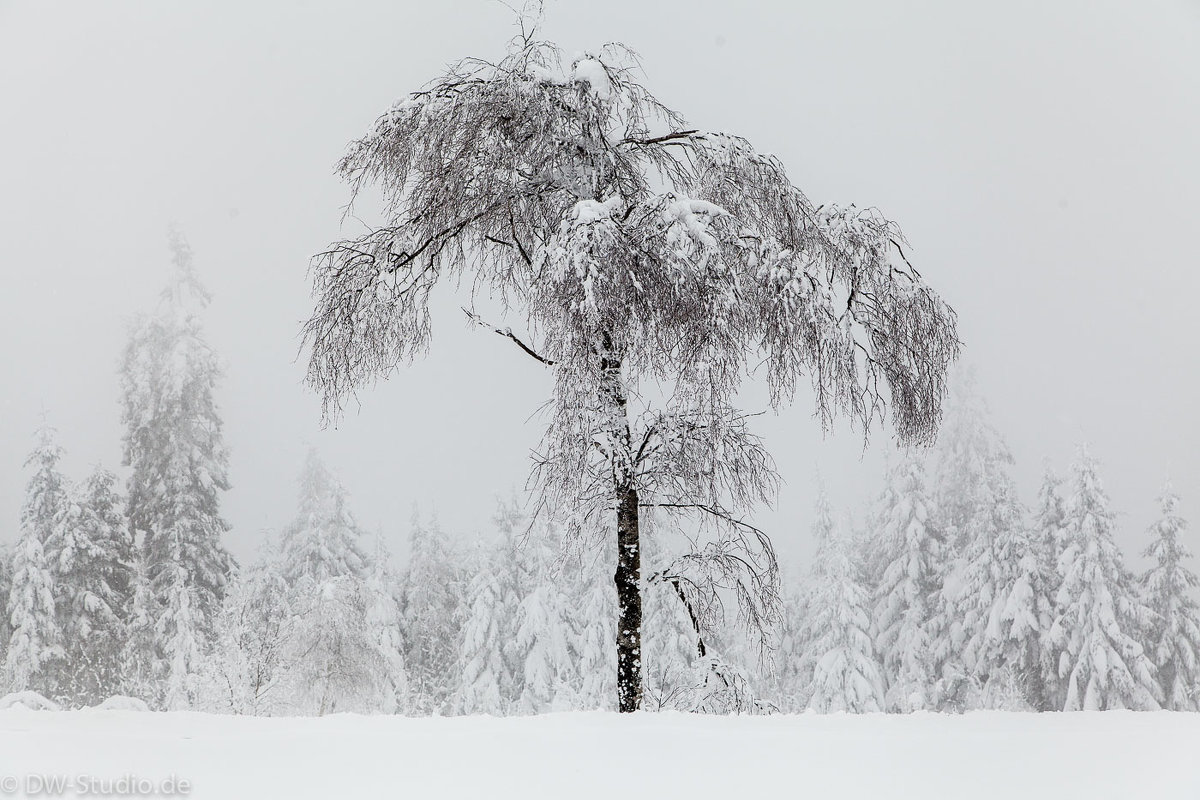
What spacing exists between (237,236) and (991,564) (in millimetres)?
190276

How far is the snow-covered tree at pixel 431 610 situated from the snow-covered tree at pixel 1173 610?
19.0m

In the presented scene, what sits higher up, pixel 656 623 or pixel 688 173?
pixel 688 173

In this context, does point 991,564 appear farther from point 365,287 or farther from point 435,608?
point 365,287

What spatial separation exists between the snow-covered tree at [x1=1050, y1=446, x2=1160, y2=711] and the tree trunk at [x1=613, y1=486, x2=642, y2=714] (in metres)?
16.6

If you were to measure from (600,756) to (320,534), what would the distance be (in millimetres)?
19949

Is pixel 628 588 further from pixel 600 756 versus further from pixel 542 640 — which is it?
pixel 542 640

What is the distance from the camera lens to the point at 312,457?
2230 cm

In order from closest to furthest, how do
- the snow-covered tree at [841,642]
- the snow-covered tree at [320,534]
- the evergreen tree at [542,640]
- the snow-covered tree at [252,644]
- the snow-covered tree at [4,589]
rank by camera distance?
the snow-covered tree at [252,644]
the snow-covered tree at [4,589]
the snow-covered tree at [320,534]
the snow-covered tree at [841,642]
the evergreen tree at [542,640]

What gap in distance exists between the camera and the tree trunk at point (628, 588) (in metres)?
6.89

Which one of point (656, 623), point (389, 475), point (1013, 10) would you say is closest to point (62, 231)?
point (389, 475)

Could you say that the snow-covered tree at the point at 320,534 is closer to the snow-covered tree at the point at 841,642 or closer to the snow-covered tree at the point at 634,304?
the snow-covered tree at the point at 841,642

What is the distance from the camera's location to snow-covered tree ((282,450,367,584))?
22.0m

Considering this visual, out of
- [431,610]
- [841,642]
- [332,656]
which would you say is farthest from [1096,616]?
[431,610]

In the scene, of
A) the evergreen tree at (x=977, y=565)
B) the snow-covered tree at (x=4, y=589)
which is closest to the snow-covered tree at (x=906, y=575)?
the evergreen tree at (x=977, y=565)
